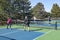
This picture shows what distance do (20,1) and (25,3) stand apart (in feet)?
14.3

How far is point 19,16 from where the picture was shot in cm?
4619

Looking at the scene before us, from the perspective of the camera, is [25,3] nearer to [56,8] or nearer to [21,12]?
[21,12]

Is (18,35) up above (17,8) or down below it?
below

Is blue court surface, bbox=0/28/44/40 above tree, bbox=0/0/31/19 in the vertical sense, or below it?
below

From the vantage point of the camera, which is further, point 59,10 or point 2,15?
point 59,10

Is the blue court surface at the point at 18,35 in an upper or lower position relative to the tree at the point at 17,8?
lower

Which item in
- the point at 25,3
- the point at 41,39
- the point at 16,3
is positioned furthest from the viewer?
the point at 25,3

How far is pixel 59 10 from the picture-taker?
275 ft

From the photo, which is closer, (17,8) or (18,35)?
(18,35)

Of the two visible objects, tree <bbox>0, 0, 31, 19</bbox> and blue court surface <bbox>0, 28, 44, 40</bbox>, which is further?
tree <bbox>0, 0, 31, 19</bbox>

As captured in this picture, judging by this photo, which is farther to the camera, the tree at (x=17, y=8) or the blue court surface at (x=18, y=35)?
the tree at (x=17, y=8)

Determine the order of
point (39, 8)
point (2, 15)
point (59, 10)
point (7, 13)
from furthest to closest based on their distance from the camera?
point (39, 8)
point (59, 10)
point (7, 13)
point (2, 15)

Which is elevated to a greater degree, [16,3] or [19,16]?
[16,3]

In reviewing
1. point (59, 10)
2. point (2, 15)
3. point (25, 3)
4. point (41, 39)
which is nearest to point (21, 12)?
point (25, 3)
